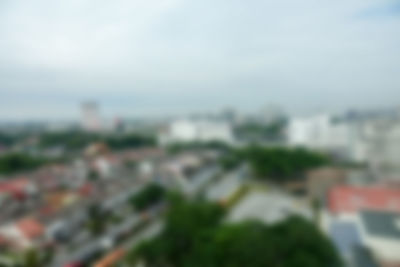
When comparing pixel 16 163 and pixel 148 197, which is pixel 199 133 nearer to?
pixel 16 163

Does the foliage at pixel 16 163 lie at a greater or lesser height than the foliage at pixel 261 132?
greater

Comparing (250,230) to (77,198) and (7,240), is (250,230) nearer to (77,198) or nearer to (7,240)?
(7,240)

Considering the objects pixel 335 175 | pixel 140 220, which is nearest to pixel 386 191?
pixel 335 175

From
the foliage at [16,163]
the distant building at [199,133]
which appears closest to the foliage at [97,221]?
the foliage at [16,163]

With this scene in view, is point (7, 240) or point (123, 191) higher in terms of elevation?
point (7, 240)

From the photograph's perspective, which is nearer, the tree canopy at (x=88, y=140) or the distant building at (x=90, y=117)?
the tree canopy at (x=88, y=140)

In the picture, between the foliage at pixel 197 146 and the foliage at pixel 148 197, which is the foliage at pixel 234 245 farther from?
the foliage at pixel 197 146

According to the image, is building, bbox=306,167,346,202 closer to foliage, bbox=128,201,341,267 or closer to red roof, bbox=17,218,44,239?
foliage, bbox=128,201,341,267
